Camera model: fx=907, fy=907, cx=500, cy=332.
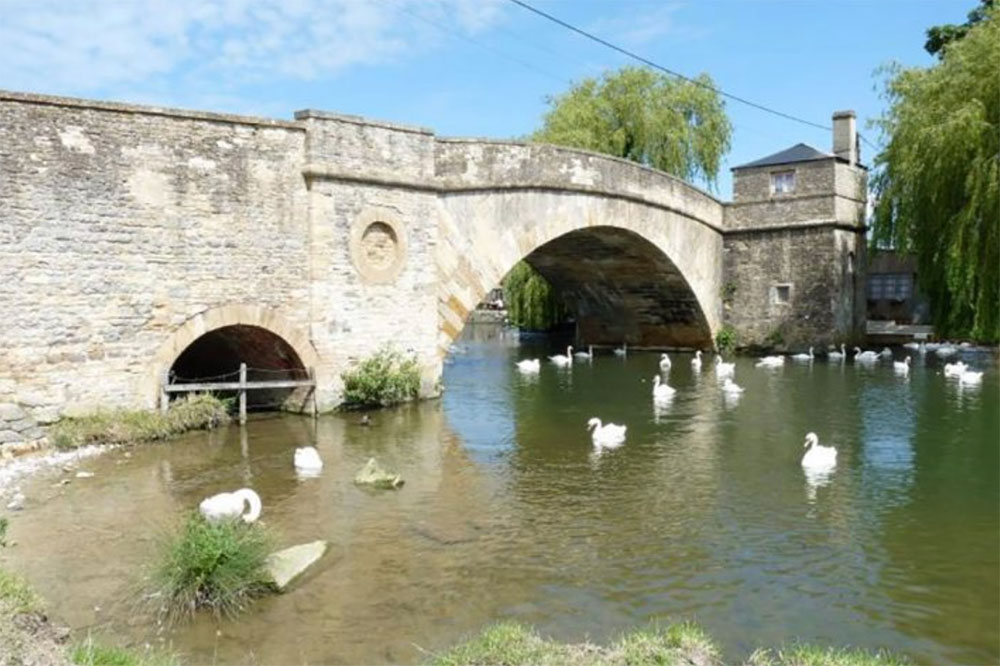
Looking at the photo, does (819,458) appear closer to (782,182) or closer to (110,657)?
(110,657)

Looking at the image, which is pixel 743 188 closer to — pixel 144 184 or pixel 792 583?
pixel 144 184

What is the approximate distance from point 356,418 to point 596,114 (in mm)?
17934

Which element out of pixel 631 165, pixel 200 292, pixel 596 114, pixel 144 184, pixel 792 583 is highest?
pixel 596 114

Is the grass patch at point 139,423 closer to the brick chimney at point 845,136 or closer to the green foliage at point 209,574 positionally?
the green foliage at point 209,574

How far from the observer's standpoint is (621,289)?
86.9 ft

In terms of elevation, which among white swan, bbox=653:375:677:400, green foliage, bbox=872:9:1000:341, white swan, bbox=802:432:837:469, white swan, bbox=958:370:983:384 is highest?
green foliage, bbox=872:9:1000:341

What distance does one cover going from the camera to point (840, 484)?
377 inches

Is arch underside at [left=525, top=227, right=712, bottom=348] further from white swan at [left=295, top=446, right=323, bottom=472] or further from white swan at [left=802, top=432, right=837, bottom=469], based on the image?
white swan at [left=295, top=446, right=323, bottom=472]

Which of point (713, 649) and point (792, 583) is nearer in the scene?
point (713, 649)

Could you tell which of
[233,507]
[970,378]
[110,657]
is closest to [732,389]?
[970,378]


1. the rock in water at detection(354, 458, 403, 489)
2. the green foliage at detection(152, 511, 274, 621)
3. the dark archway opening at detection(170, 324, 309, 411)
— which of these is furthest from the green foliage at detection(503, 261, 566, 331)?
the green foliage at detection(152, 511, 274, 621)

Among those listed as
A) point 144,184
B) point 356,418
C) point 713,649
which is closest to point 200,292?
point 144,184

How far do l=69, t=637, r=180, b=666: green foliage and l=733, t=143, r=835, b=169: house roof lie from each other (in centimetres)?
2328

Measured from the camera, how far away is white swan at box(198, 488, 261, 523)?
7504mm
